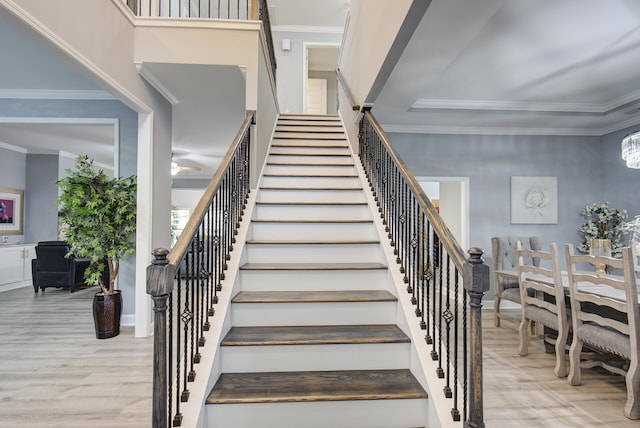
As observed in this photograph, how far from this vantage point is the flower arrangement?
4953 millimetres

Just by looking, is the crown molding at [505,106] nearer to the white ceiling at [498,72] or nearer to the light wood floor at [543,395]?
the white ceiling at [498,72]

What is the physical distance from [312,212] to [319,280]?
960 millimetres

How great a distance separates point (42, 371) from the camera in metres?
2.86

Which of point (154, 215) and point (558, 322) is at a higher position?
point (154, 215)

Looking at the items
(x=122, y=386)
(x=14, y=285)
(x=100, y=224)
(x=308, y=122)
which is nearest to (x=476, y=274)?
(x=122, y=386)

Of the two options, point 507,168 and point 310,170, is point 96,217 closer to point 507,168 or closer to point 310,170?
point 310,170

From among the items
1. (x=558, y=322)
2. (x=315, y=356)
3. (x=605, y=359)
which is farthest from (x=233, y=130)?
(x=605, y=359)

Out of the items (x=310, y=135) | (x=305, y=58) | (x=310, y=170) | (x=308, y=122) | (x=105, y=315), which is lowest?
(x=105, y=315)

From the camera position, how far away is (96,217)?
11.8ft

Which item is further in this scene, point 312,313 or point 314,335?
point 312,313

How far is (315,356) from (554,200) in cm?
503

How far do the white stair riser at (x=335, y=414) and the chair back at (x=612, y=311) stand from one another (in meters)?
1.54

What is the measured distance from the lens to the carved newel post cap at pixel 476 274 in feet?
4.96

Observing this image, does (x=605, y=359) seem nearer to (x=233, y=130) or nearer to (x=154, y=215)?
(x=154, y=215)
